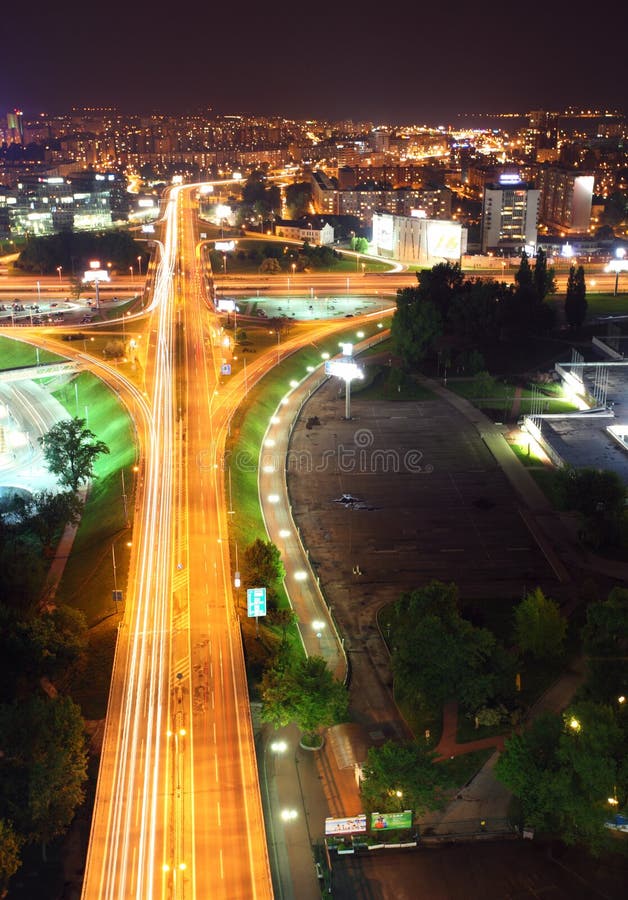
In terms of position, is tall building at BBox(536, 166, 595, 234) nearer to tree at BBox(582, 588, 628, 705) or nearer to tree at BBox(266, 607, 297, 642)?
tree at BBox(582, 588, 628, 705)

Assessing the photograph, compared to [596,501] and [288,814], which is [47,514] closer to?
[288,814]

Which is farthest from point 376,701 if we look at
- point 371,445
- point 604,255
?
point 604,255

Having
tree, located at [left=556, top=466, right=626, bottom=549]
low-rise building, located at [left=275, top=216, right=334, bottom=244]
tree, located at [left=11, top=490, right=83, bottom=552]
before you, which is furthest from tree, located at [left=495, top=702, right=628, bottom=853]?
low-rise building, located at [left=275, top=216, right=334, bottom=244]

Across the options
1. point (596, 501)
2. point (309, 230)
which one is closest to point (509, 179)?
point (309, 230)

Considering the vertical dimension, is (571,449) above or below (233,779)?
above

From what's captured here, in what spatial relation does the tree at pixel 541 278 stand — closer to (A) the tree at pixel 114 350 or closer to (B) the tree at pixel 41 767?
(A) the tree at pixel 114 350

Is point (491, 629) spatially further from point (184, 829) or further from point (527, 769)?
point (184, 829)

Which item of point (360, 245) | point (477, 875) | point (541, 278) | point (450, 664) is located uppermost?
point (360, 245)
